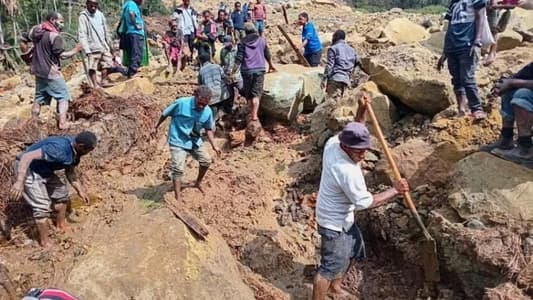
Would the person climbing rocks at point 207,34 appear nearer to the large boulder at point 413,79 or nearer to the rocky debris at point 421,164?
the large boulder at point 413,79

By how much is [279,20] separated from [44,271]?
818 inches

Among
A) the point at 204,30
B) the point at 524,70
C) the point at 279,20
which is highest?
the point at 524,70

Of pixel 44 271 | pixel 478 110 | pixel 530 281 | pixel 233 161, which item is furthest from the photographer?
pixel 233 161

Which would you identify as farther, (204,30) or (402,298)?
(204,30)

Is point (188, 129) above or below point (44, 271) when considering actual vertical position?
above

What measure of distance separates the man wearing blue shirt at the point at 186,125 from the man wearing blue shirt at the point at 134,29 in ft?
10.1

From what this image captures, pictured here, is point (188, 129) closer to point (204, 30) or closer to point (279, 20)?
point (204, 30)

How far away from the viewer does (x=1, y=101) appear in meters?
10.7

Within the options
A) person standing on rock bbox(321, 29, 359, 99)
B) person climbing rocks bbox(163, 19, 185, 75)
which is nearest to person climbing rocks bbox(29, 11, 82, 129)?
person standing on rock bbox(321, 29, 359, 99)

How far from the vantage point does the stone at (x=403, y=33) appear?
454 inches

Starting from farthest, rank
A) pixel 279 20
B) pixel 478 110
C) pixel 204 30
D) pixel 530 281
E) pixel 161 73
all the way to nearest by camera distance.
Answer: pixel 279 20 → pixel 204 30 → pixel 161 73 → pixel 478 110 → pixel 530 281

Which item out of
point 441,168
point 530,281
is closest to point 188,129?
point 441,168

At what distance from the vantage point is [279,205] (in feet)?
21.1

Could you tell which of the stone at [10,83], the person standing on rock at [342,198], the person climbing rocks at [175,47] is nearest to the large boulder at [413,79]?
the person standing on rock at [342,198]
